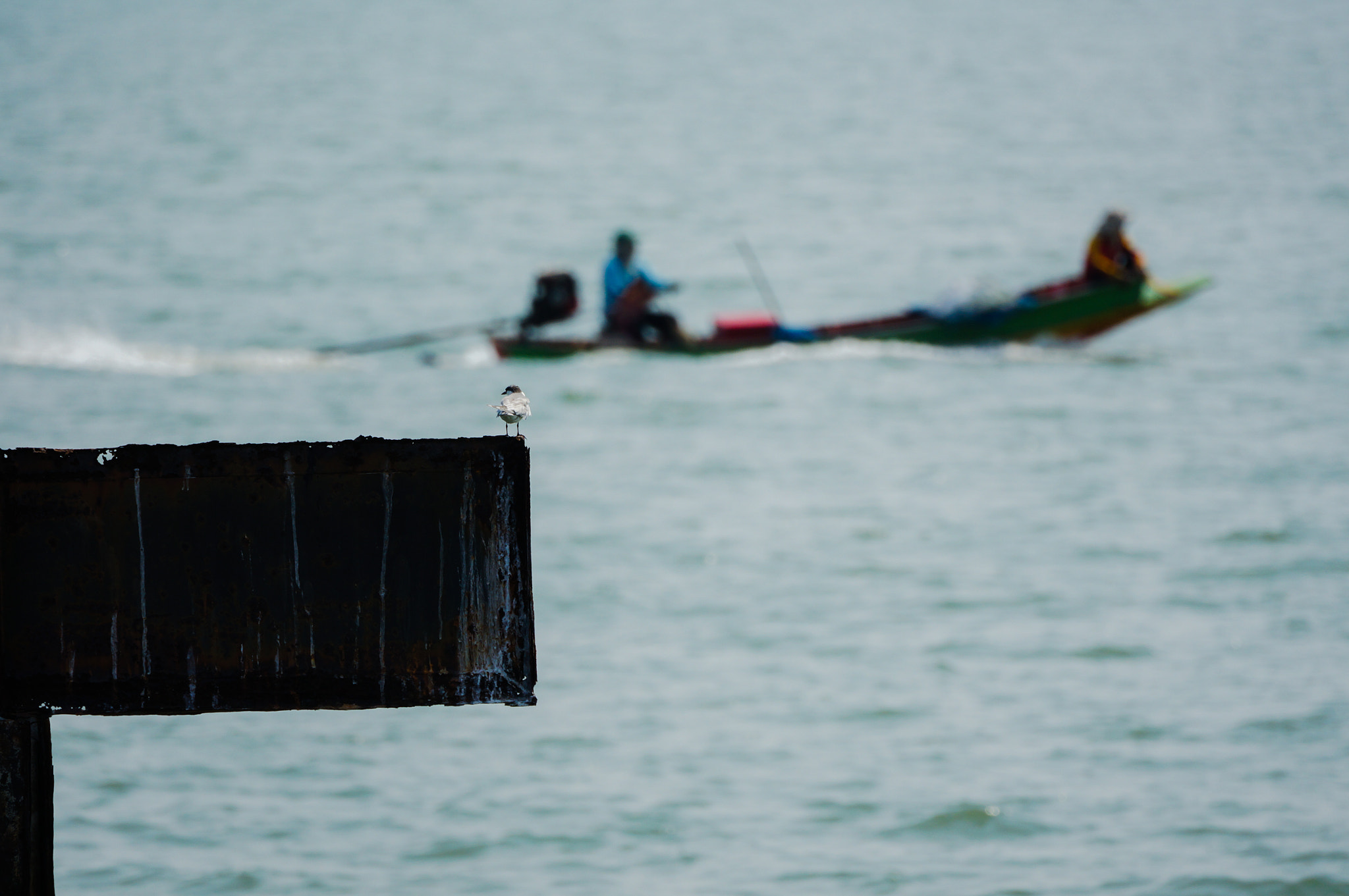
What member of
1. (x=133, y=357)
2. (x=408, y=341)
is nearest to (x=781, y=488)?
(x=408, y=341)

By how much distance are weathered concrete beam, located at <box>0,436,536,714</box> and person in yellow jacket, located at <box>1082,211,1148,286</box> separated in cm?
1357

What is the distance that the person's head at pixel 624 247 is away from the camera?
16625mm

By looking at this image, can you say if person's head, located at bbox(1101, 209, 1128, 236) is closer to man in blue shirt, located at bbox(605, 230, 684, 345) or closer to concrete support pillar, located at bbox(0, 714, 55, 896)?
man in blue shirt, located at bbox(605, 230, 684, 345)

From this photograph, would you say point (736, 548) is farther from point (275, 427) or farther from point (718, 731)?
point (275, 427)

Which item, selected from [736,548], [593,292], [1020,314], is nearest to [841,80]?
[593,292]

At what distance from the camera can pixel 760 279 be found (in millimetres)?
26547

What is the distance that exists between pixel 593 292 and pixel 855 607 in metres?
14.1

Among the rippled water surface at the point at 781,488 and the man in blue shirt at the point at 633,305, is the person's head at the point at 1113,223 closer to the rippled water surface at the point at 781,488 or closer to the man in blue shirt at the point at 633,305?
the rippled water surface at the point at 781,488

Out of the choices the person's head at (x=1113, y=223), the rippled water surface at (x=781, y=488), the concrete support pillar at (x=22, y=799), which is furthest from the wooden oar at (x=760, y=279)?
the concrete support pillar at (x=22, y=799)

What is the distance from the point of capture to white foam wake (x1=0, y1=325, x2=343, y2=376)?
742 inches

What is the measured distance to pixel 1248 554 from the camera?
12.9m

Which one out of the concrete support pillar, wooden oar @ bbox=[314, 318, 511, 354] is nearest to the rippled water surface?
wooden oar @ bbox=[314, 318, 511, 354]

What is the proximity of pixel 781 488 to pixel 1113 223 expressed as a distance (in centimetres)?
478

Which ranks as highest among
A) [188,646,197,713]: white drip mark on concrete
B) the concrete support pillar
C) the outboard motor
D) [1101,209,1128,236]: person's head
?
[1101,209,1128,236]: person's head
